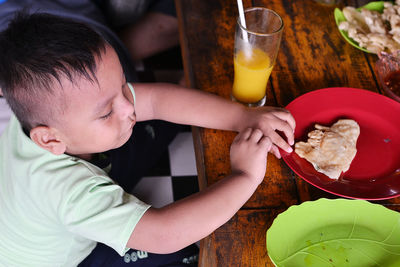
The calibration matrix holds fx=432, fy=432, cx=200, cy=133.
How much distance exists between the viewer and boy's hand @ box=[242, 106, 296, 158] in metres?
0.97

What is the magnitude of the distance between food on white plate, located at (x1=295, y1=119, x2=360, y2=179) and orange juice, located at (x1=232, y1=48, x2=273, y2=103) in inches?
6.8

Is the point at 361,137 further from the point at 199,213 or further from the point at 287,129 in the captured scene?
the point at 199,213

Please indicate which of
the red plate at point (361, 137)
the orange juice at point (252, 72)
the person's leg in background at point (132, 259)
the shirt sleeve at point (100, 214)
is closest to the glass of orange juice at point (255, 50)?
the orange juice at point (252, 72)

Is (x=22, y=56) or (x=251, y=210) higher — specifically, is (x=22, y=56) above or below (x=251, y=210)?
above

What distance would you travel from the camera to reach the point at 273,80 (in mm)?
1134

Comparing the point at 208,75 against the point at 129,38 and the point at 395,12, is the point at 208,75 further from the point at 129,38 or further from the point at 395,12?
the point at 129,38

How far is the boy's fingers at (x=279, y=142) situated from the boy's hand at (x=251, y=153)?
0.02 metres

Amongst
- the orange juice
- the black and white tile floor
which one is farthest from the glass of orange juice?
the black and white tile floor

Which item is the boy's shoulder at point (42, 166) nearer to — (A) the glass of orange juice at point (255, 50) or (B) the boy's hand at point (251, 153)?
(B) the boy's hand at point (251, 153)

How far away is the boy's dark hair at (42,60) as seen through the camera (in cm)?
84

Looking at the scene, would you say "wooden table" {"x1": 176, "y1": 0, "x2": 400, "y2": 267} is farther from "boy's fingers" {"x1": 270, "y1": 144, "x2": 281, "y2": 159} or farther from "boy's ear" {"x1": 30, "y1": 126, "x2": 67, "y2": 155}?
"boy's ear" {"x1": 30, "y1": 126, "x2": 67, "y2": 155}

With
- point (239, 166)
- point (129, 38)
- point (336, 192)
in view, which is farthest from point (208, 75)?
point (129, 38)

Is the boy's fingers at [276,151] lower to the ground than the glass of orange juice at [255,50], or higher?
lower

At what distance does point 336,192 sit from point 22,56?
689mm
